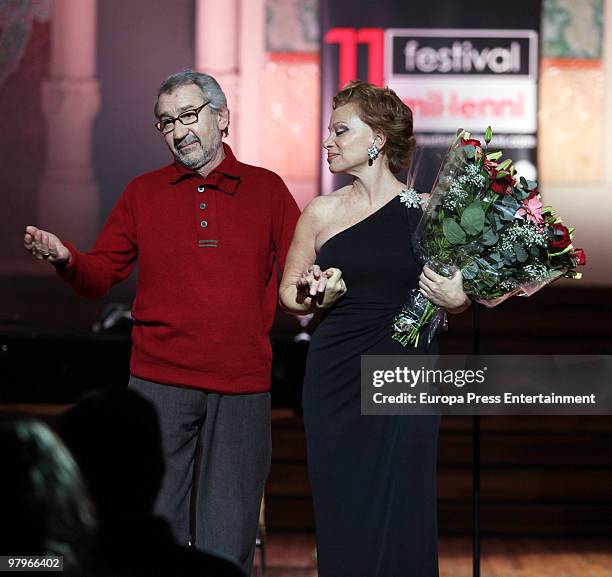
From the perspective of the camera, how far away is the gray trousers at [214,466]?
286 cm

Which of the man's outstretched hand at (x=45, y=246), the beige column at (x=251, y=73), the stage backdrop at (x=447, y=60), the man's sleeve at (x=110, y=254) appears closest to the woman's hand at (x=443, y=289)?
the man's sleeve at (x=110, y=254)

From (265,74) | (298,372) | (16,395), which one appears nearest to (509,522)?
(298,372)

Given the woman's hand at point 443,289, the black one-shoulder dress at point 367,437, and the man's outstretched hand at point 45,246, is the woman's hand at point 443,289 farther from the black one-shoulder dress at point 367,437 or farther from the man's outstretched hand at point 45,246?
the man's outstretched hand at point 45,246

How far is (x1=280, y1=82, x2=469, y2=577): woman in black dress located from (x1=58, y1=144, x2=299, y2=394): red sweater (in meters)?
0.11

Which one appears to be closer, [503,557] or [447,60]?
[503,557]

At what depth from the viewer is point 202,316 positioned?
2857 mm

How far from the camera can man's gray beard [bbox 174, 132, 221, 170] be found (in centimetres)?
292

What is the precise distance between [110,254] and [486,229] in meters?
0.98

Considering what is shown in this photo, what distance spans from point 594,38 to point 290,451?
287 cm

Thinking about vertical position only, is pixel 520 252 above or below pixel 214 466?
above

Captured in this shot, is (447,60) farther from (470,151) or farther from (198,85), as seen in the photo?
(470,151)

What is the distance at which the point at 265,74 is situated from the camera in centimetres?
655

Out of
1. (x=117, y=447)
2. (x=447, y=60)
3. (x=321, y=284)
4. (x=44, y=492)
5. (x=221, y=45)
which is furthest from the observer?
(x=221, y=45)

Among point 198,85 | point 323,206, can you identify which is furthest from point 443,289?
point 198,85
